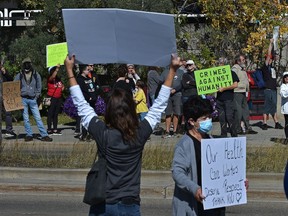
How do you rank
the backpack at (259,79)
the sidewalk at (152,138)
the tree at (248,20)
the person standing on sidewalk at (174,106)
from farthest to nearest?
the tree at (248,20), the backpack at (259,79), the person standing on sidewalk at (174,106), the sidewalk at (152,138)

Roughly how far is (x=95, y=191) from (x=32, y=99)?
11.6 metres

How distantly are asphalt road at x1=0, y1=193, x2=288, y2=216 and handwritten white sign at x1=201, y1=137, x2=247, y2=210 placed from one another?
4.05m

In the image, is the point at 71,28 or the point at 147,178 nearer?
the point at 71,28

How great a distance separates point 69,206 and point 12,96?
6.85 meters

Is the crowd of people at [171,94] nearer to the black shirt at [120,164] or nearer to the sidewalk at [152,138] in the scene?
the sidewalk at [152,138]

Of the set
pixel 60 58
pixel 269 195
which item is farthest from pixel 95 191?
pixel 60 58

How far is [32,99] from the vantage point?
55.0 feet

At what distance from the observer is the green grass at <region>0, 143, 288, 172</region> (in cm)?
1222

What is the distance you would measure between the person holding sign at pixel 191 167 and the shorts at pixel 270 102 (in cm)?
1308

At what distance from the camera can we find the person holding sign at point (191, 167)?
590cm

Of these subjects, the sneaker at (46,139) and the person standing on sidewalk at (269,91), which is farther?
the person standing on sidewalk at (269,91)

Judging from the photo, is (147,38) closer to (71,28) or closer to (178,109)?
(71,28)

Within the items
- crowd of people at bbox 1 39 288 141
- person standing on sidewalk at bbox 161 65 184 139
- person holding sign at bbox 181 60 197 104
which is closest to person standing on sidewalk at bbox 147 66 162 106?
crowd of people at bbox 1 39 288 141

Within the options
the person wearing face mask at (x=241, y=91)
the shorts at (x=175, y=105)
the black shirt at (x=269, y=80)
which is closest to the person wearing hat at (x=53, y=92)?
the shorts at (x=175, y=105)
